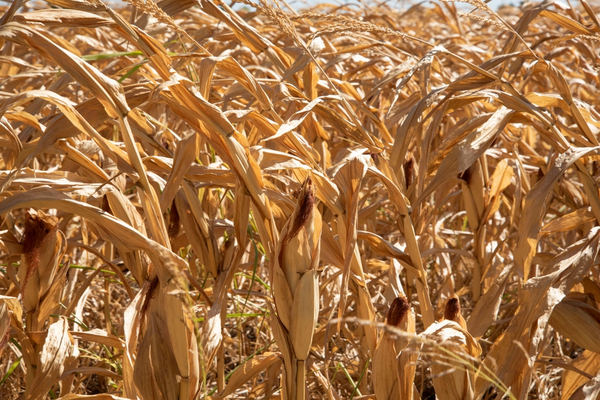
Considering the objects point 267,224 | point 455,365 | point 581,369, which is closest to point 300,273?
point 267,224

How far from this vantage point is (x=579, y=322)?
784 mm

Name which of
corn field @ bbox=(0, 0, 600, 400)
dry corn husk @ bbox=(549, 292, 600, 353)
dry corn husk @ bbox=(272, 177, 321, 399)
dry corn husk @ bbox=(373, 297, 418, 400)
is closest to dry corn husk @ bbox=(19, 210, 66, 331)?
corn field @ bbox=(0, 0, 600, 400)

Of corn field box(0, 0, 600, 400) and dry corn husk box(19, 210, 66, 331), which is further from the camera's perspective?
dry corn husk box(19, 210, 66, 331)

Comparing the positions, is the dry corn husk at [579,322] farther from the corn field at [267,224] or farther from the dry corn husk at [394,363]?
the dry corn husk at [394,363]

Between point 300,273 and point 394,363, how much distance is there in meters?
0.18

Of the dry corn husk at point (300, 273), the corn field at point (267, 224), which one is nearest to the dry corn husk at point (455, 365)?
the corn field at point (267, 224)

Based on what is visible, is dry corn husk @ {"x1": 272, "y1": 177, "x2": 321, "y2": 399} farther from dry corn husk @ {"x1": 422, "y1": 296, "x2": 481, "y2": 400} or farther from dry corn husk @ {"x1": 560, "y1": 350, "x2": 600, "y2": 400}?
dry corn husk @ {"x1": 560, "y1": 350, "x2": 600, "y2": 400}

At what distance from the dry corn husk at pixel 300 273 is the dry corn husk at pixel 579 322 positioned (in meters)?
0.37

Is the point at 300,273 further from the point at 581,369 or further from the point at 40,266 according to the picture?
the point at 581,369

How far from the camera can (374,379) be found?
0.73 m

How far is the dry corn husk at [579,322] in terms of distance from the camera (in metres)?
0.77

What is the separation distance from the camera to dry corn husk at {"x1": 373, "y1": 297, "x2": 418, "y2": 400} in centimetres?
70

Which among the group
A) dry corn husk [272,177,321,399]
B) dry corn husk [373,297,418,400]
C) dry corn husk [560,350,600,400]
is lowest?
dry corn husk [560,350,600,400]

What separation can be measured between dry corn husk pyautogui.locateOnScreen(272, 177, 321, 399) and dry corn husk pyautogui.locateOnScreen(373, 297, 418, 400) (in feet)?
0.35
